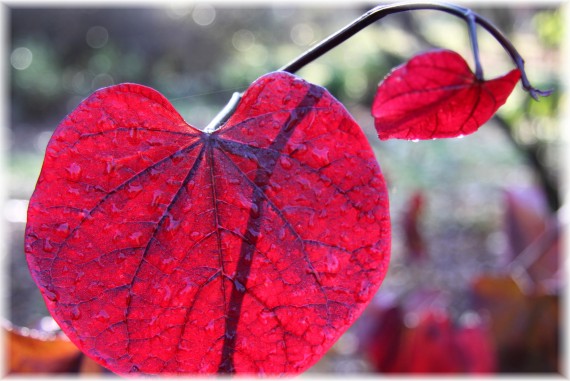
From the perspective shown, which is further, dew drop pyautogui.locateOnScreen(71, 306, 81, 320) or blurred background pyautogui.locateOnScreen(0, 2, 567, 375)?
blurred background pyautogui.locateOnScreen(0, 2, 567, 375)

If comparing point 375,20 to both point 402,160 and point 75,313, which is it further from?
point 402,160

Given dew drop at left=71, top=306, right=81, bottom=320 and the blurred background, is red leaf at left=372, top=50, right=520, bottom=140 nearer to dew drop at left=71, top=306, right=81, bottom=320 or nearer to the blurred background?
dew drop at left=71, top=306, right=81, bottom=320

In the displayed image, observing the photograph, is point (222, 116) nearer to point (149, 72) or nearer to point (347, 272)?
point (347, 272)

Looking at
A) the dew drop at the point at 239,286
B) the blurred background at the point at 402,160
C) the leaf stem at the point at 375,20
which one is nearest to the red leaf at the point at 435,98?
the leaf stem at the point at 375,20

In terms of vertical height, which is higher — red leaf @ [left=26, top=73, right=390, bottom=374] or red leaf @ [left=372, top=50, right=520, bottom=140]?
red leaf @ [left=372, top=50, right=520, bottom=140]

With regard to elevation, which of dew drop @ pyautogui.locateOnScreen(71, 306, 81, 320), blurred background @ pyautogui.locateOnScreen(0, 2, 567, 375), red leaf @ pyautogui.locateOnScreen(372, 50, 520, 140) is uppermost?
blurred background @ pyautogui.locateOnScreen(0, 2, 567, 375)

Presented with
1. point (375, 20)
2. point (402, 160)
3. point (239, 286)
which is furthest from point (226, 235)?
point (402, 160)

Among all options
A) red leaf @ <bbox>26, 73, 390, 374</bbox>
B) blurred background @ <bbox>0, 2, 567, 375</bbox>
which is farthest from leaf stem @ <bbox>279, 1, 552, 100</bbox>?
blurred background @ <bbox>0, 2, 567, 375</bbox>

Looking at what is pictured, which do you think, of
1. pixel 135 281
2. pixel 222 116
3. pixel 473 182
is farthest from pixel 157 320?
pixel 473 182
